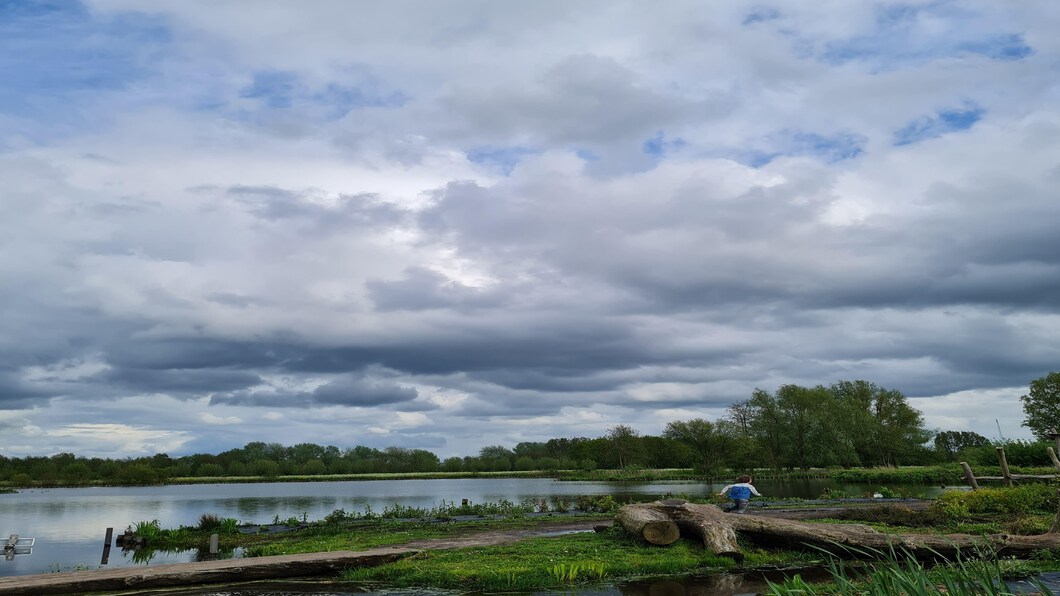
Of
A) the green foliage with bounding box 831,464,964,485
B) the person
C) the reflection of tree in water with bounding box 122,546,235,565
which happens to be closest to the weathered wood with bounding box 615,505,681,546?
the person

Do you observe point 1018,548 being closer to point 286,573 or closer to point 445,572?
point 445,572

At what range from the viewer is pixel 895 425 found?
328 ft

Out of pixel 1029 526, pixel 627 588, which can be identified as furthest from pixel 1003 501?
pixel 627 588

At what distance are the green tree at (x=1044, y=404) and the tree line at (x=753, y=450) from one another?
0.13m

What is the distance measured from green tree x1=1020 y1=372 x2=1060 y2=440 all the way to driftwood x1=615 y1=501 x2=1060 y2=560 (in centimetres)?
7917

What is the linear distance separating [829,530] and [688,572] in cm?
472

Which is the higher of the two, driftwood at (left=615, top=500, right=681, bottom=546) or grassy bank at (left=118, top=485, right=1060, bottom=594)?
driftwood at (left=615, top=500, right=681, bottom=546)

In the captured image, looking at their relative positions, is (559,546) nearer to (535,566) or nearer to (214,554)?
(535,566)

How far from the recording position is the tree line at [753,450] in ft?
277

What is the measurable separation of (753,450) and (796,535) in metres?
75.2

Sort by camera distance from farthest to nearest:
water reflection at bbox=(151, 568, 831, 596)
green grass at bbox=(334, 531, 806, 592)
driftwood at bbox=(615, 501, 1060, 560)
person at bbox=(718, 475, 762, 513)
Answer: person at bbox=(718, 475, 762, 513) < driftwood at bbox=(615, 501, 1060, 560) < green grass at bbox=(334, 531, 806, 592) < water reflection at bbox=(151, 568, 831, 596)

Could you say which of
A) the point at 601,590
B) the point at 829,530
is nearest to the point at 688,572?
the point at 601,590

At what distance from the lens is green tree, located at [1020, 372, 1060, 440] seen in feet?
268

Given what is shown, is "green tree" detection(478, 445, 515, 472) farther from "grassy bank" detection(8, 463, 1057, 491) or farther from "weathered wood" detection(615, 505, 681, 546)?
"weathered wood" detection(615, 505, 681, 546)
